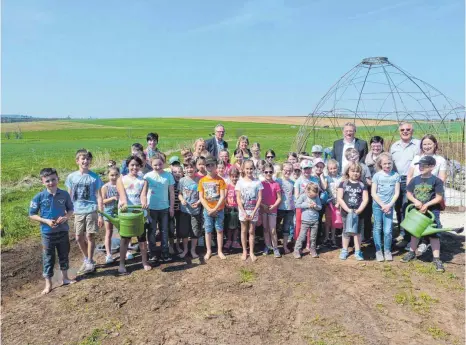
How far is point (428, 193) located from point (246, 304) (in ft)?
10.6

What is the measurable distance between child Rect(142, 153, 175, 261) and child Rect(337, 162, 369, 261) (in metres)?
2.73

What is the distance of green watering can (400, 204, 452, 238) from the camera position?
4.81 metres

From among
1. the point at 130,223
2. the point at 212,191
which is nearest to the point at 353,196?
the point at 212,191

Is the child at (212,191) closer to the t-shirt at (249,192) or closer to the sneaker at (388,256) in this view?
the t-shirt at (249,192)

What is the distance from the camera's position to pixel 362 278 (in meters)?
4.74

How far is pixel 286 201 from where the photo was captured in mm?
5605

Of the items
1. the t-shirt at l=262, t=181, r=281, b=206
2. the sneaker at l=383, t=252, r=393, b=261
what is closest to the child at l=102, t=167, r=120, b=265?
the t-shirt at l=262, t=181, r=281, b=206

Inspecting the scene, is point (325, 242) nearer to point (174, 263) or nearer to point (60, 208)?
point (174, 263)

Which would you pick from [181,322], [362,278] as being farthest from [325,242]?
[181,322]

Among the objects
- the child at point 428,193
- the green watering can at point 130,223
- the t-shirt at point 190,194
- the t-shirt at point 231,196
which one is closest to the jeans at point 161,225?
the t-shirt at point 190,194

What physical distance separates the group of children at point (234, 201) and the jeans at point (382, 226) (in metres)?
0.01

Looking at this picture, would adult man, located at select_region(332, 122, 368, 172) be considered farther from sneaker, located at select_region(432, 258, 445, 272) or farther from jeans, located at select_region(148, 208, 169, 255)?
jeans, located at select_region(148, 208, 169, 255)

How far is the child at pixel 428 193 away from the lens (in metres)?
4.95

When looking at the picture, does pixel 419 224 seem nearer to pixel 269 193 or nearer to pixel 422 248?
pixel 422 248
